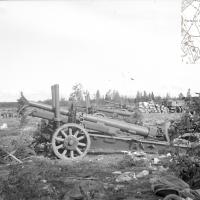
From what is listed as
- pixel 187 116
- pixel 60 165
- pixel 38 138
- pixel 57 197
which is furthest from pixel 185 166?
pixel 38 138

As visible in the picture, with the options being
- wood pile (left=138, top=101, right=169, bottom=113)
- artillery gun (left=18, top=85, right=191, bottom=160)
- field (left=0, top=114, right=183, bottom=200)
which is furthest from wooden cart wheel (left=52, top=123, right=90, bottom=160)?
wood pile (left=138, top=101, right=169, bottom=113)

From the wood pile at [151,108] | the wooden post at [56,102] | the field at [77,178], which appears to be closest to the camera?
the field at [77,178]

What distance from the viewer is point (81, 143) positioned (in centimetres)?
999

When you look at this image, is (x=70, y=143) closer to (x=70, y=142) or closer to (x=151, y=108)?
(x=70, y=142)

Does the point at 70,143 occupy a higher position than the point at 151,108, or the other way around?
the point at 70,143

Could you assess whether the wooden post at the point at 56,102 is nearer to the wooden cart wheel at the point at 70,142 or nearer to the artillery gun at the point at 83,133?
the artillery gun at the point at 83,133

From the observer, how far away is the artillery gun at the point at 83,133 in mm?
9820

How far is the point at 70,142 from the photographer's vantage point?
9.77m

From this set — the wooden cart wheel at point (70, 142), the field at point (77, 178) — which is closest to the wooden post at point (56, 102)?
the wooden cart wheel at point (70, 142)

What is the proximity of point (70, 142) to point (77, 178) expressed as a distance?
2.53 metres

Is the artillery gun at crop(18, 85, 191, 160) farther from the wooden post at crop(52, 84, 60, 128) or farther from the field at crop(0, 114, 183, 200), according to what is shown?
the field at crop(0, 114, 183, 200)

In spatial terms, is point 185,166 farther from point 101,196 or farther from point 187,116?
point 101,196

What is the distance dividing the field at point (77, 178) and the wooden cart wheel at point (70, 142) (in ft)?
1.19

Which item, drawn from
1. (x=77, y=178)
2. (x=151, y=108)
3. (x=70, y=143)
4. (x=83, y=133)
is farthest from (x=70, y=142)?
(x=151, y=108)
